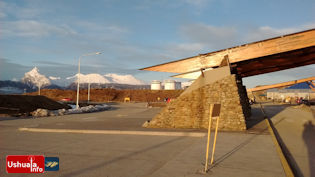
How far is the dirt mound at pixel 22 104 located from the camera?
1022 inches

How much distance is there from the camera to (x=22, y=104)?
28344 millimetres

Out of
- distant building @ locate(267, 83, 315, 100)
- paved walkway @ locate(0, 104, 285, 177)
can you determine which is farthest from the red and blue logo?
distant building @ locate(267, 83, 315, 100)

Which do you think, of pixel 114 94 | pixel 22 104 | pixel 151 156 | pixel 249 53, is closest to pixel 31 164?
pixel 151 156

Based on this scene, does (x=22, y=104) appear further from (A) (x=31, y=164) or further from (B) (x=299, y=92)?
(B) (x=299, y=92)

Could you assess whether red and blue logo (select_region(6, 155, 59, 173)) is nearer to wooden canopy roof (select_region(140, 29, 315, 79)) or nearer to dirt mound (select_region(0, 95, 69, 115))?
wooden canopy roof (select_region(140, 29, 315, 79))

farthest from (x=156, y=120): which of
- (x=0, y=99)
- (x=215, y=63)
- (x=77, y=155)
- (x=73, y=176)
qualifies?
(x=0, y=99)

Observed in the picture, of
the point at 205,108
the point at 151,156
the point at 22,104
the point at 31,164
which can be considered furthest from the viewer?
the point at 22,104

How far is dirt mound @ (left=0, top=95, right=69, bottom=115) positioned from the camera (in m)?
26.0

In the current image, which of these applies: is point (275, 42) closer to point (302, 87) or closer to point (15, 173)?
point (15, 173)

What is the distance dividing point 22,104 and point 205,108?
26.4 m

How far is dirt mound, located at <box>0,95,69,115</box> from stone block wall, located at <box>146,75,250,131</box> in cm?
2072

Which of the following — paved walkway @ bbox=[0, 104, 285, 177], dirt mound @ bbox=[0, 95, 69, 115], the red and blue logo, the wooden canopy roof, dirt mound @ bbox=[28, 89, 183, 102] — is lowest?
paved walkway @ bbox=[0, 104, 285, 177]

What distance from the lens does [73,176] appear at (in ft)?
16.9

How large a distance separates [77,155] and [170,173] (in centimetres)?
366
